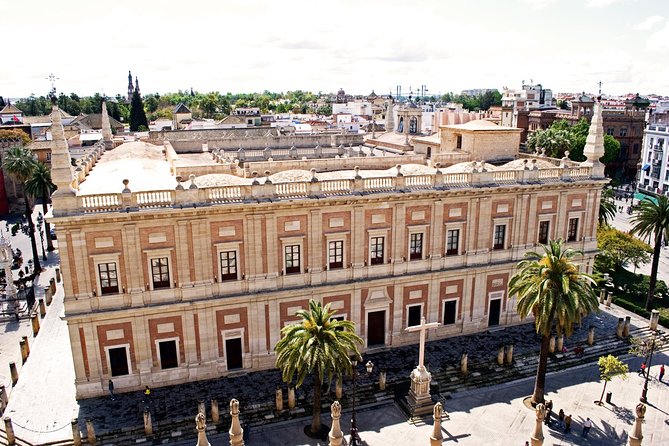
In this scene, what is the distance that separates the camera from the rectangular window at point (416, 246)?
3372 centimetres

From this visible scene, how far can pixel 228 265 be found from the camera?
99.3ft

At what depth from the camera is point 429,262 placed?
34344 mm

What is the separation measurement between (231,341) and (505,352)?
53.2 feet

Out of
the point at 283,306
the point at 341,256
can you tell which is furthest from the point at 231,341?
the point at 341,256

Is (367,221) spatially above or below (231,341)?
above

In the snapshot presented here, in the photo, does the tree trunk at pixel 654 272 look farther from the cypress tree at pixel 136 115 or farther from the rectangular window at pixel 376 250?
the cypress tree at pixel 136 115

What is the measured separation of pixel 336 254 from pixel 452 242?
7.72 metres

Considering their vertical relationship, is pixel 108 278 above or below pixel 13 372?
above

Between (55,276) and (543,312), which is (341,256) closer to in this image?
(543,312)

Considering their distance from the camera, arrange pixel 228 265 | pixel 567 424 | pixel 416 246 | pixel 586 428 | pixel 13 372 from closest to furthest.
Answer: pixel 586 428, pixel 567 424, pixel 228 265, pixel 13 372, pixel 416 246

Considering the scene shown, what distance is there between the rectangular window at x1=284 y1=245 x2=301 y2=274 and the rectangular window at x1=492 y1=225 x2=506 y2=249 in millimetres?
12989

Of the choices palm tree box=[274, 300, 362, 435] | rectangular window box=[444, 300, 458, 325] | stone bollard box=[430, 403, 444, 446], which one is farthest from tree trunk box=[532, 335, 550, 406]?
palm tree box=[274, 300, 362, 435]

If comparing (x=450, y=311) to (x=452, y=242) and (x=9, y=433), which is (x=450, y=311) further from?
(x=9, y=433)

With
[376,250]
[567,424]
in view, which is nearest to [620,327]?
[567,424]
